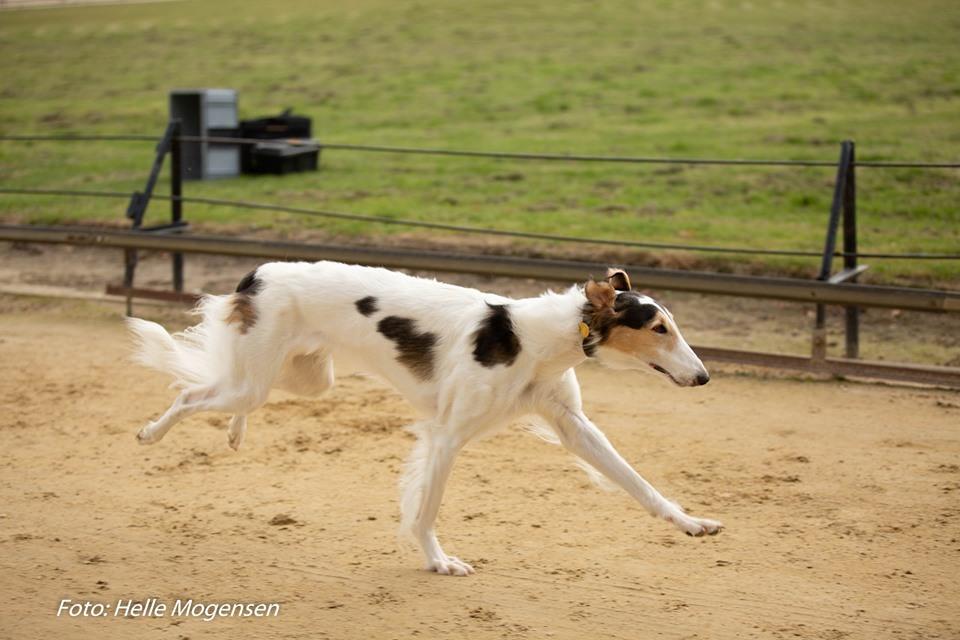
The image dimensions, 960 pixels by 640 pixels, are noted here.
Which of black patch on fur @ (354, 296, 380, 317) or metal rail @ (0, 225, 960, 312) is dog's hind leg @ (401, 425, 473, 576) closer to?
black patch on fur @ (354, 296, 380, 317)

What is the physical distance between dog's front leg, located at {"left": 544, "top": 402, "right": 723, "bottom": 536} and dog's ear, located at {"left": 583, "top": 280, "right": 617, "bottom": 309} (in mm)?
576

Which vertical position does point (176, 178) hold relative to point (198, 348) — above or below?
above

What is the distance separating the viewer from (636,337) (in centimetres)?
536

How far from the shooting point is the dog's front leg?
5242 millimetres

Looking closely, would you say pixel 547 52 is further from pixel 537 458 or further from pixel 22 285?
pixel 537 458

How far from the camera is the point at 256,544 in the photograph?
19.7 feet

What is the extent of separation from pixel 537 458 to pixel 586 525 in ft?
4.05

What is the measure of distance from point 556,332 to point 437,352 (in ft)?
2.10

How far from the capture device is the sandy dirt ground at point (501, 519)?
16.9ft

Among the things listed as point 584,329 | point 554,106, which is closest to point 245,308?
point 584,329

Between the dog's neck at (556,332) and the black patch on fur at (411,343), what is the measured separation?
0.49 m

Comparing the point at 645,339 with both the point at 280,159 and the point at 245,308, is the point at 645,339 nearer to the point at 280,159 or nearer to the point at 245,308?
the point at 245,308

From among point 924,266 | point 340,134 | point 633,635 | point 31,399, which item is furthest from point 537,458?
point 340,134

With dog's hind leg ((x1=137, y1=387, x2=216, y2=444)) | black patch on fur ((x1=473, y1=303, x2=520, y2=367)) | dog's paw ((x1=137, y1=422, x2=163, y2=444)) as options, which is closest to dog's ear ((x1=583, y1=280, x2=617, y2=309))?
black patch on fur ((x1=473, y1=303, x2=520, y2=367))
